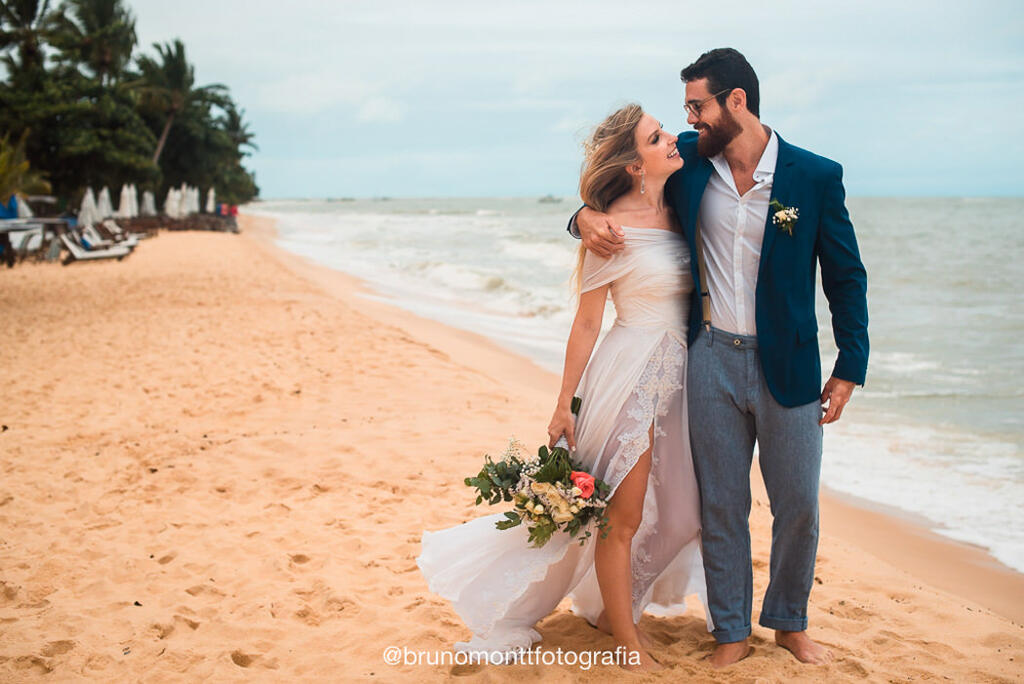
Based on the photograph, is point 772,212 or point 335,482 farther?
point 335,482

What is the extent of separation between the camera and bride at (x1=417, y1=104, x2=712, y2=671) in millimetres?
2982

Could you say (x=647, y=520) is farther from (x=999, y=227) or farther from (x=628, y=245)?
(x=999, y=227)

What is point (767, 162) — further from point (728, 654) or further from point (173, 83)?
point (173, 83)

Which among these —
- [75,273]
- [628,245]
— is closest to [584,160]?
[628,245]

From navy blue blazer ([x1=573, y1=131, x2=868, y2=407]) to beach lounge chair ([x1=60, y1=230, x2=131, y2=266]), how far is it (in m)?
19.3

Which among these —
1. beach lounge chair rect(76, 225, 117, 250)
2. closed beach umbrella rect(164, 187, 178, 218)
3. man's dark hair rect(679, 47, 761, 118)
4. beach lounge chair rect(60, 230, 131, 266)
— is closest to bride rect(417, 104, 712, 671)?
man's dark hair rect(679, 47, 761, 118)

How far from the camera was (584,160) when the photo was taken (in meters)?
3.11

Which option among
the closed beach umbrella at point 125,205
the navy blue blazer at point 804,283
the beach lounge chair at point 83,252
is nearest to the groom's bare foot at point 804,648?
the navy blue blazer at point 804,283

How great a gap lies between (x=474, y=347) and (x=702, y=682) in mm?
7662

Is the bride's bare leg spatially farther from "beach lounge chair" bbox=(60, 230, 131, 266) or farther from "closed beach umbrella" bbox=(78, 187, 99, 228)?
"closed beach umbrella" bbox=(78, 187, 99, 228)

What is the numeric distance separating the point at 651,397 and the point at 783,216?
818 millimetres

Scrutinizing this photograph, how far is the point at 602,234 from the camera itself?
2932 mm

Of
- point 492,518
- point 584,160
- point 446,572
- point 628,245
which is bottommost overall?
point 446,572

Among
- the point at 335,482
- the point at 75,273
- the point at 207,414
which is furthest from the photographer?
the point at 75,273
